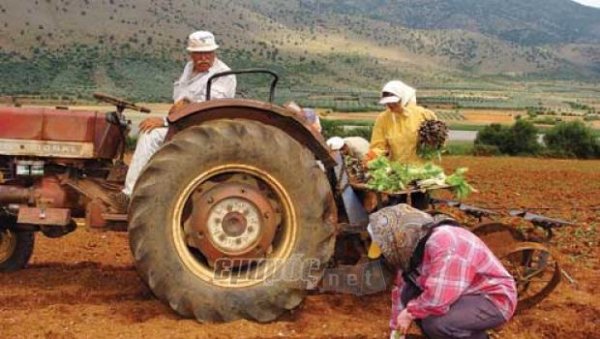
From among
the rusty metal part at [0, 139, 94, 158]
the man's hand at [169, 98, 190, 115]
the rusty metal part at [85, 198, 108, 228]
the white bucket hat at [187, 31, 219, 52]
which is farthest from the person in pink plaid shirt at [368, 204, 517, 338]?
the rusty metal part at [0, 139, 94, 158]

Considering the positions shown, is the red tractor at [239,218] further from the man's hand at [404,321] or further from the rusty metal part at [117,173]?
the man's hand at [404,321]

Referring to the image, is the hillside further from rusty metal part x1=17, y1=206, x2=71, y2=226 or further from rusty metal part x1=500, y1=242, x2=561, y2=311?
rusty metal part x1=500, y1=242, x2=561, y2=311

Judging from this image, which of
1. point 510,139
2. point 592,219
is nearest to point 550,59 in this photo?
point 510,139

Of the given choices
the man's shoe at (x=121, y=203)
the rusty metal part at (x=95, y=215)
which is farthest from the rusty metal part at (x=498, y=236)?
the rusty metal part at (x=95, y=215)

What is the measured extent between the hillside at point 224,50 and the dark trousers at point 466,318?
182ft

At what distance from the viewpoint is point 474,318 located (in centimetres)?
472

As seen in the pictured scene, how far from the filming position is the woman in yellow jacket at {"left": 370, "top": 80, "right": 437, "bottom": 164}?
281 inches

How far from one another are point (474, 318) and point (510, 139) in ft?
77.7

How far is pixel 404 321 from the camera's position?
471cm

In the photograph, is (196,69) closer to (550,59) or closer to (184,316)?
(184,316)

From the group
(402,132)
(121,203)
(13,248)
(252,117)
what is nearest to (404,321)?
(252,117)

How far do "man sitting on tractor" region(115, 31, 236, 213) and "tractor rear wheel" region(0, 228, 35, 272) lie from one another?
129 centimetres

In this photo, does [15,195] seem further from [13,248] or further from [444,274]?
[444,274]

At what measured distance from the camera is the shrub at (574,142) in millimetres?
26812
